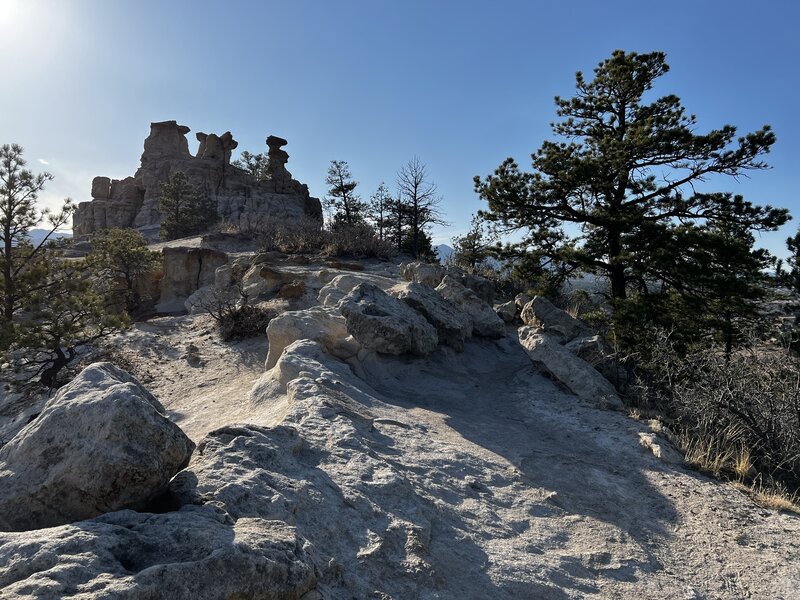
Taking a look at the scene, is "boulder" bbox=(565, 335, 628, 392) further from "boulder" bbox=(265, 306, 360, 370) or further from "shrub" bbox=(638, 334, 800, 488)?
"boulder" bbox=(265, 306, 360, 370)

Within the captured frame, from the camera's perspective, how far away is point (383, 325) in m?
8.14

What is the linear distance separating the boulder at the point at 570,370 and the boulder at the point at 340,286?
3777mm

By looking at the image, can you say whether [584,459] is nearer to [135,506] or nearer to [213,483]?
[213,483]

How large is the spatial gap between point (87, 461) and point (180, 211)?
30.6 m

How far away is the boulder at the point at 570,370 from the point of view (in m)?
7.88

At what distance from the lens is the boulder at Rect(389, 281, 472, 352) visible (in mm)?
9664

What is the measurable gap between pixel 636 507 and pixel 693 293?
6.96 meters

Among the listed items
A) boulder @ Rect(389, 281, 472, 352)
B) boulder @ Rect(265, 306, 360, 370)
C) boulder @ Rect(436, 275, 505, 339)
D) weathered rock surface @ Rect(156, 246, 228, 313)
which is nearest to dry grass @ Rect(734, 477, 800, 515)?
boulder @ Rect(389, 281, 472, 352)

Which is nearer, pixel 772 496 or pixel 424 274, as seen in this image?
pixel 772 496

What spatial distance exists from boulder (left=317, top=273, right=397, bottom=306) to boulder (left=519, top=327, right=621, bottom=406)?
3777 mm

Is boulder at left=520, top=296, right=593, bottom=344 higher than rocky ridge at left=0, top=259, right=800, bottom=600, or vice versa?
boulder at left=520, top=296, right=593, bottom=344

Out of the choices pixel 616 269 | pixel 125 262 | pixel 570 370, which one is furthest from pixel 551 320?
pixel 125 262

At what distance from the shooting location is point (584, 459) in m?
5.76

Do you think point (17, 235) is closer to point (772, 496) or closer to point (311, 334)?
point (311, 334)
